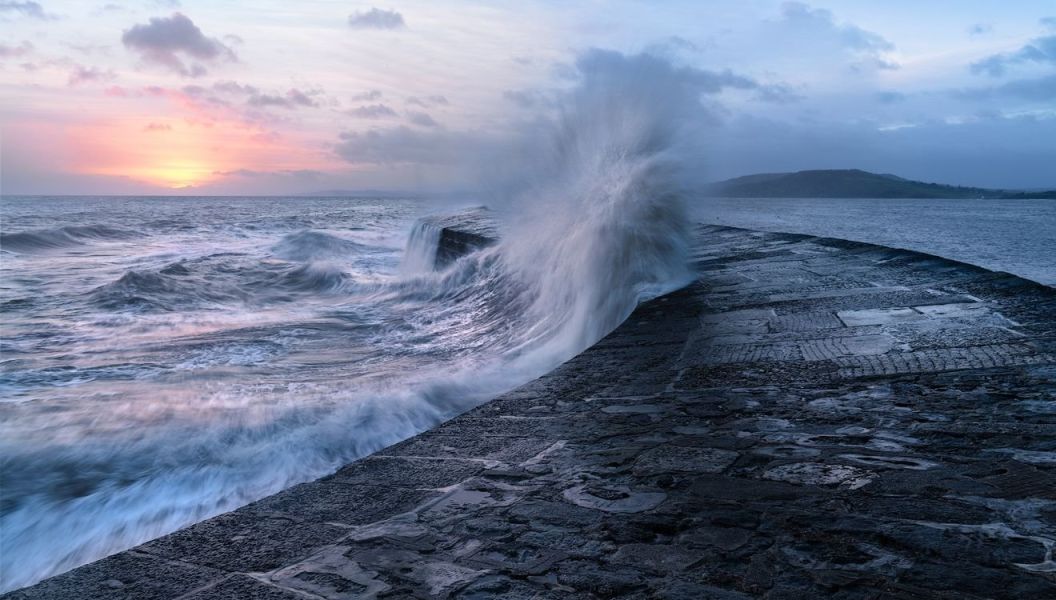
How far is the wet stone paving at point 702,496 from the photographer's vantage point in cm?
192

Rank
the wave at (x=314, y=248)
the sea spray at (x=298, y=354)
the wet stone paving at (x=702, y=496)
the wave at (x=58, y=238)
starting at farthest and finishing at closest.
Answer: the wave at (x=58, y=238) < the wave at (x=314, y=248) < the sea spray at (x=298, y=354) < the wet stone paving at (x=702, y=496)

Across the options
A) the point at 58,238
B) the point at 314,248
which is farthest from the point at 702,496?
the point at 58,238

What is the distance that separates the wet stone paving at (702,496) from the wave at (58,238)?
2477 cm

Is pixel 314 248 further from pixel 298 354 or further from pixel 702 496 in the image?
pixel 702 496

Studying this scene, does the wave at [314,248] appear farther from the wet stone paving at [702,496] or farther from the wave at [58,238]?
the wet stone paving at [702,496]

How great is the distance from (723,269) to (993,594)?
683 cm

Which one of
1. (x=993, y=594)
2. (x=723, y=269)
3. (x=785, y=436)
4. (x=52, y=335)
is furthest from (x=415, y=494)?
(x=52, y=335)

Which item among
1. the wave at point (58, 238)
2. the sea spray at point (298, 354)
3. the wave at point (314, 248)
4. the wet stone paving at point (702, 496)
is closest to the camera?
the wet stone paving at point (702, 496)

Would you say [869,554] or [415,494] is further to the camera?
[415,494]

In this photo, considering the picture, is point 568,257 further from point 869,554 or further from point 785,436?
point 869,554

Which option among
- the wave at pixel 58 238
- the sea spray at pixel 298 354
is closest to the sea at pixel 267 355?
the sea spray at pixel 298 354

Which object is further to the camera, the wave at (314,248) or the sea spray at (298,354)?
the wave at (314,248)

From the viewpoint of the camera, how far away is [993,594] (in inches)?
66.3

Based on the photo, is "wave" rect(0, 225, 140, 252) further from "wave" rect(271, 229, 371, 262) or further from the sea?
the sea
